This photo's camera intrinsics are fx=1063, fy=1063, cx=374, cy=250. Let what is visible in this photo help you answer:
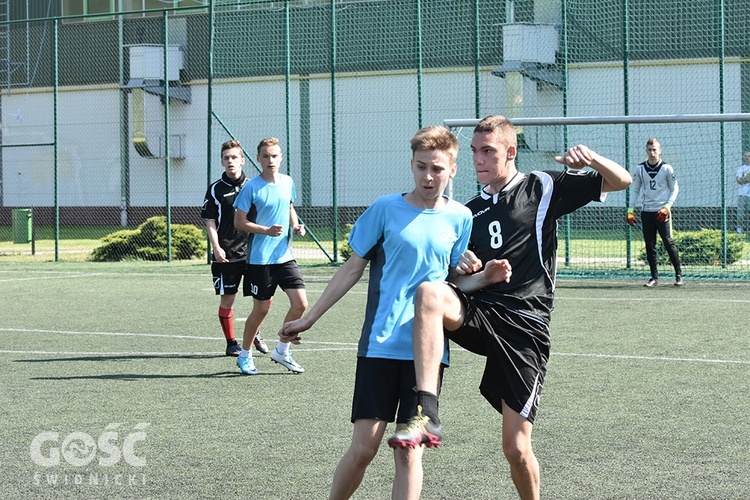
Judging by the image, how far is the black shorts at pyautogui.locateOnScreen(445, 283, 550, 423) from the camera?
169 inches

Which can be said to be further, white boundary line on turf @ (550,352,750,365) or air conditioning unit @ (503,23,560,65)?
air conditioning unit @ (503,23,560,65)

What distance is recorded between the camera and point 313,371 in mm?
8180

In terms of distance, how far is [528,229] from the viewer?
455cm

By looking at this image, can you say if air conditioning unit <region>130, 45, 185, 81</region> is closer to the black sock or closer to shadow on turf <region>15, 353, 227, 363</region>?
shadow on turf <region>15, 353, 227, 363</region>

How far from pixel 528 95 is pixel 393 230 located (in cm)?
1671

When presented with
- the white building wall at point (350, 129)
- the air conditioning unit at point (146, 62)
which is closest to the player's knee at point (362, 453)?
the white building wall at point (350, 129)

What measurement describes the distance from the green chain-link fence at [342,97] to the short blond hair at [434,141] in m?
12.0

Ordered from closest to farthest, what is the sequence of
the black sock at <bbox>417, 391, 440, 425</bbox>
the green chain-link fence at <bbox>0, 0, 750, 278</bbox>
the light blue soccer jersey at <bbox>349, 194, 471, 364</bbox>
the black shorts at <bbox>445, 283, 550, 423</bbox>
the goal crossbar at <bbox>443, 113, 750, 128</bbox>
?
the black sock at <bbox>417, 391, 440, 425</bbox>
the light blue soccer jersey at <bbox>349, 194, 471, 364</bbox>
the black shorts at <bbox>445, 283, 550, 423</bbox>
the goal crossbar at <bbox>443, 113, 750, 128</bbox>
the green chain-link fence at <bbox>0, 0, 750, 278</bbox>

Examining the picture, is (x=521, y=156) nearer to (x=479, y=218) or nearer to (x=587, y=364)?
(x=587, y=364)

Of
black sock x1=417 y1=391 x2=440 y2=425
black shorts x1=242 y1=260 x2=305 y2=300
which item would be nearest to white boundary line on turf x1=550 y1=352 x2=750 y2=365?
black shorts x1=242 y1=260 x2=305 y2=300

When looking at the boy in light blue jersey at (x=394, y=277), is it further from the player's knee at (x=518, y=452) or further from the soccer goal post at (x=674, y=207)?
the soccer goal post at (x=674, y=207)

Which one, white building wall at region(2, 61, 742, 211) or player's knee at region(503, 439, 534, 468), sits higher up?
white building wall at region(2, 61, 742, 211)

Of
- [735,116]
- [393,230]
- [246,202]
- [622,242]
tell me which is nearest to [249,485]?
[393,230]

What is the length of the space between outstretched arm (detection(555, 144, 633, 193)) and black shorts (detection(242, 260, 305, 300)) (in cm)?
421
